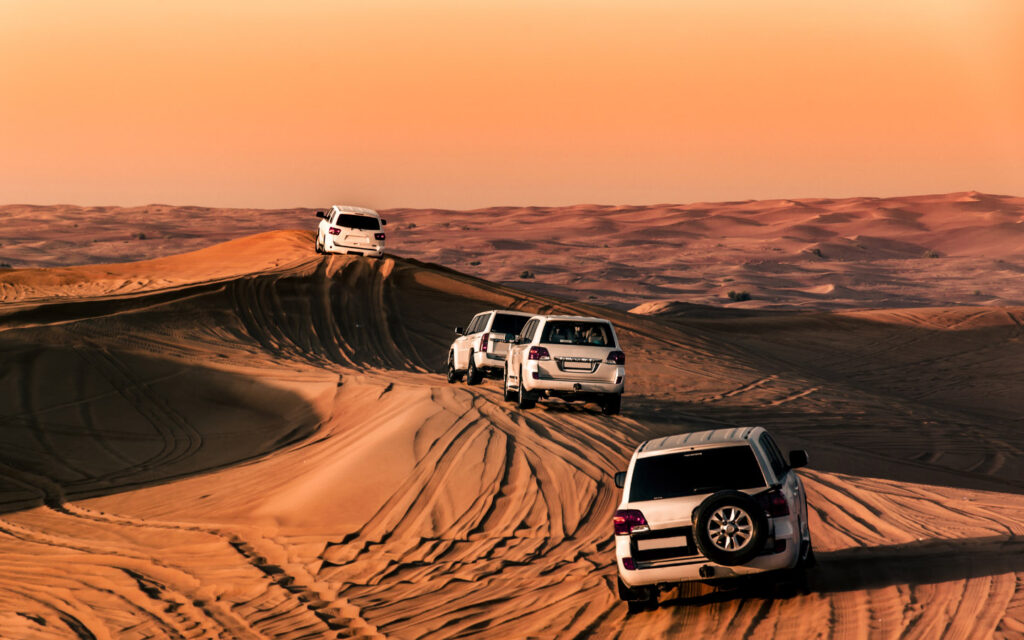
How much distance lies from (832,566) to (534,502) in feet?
16.2

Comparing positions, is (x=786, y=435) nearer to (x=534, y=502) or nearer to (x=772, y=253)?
(x=534, y=502)

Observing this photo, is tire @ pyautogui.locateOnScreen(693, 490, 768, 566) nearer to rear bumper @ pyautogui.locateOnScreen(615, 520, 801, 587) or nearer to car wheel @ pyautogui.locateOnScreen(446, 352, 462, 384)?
rear bumper @ pyautogui.locateOnScreen(615, 520, 801, 587)

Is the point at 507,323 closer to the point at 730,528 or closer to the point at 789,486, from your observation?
the point at 789,486

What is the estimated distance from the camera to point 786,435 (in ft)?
80.6

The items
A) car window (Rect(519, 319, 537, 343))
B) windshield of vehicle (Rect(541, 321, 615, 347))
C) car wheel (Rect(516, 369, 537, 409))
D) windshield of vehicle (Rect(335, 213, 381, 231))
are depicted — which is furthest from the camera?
windshield of vehicle (Rect(335, 213, 381, 231))

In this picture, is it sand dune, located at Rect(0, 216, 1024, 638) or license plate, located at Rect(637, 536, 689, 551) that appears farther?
sand dune, located at Rect(0, 216, 1024, 638)

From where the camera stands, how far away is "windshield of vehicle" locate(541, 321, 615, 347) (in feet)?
68.1

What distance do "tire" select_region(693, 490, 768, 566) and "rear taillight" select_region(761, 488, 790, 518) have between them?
0.13 m

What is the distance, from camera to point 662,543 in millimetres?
9688

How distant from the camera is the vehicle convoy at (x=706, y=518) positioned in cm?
939

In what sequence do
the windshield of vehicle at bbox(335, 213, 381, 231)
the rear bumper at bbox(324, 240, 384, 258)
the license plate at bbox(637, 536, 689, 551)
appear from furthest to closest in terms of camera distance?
the rear bumper at bbox(324, 240, 384, 258) → the windshield of vehicle at bbox(335, 213, 381, 231) → the license plate at bbox(637, 536, 689, 551)

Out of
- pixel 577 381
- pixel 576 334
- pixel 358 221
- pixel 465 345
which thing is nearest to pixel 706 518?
pixel 577 381

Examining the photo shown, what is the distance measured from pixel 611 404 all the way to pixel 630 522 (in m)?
11.6

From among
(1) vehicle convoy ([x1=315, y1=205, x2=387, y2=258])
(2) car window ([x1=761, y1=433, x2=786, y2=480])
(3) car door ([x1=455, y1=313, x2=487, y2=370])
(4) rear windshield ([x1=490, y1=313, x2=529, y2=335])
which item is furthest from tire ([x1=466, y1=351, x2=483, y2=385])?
(1) vehicle convoy ([x1=315, y1=205, x2=387, y2=258])
